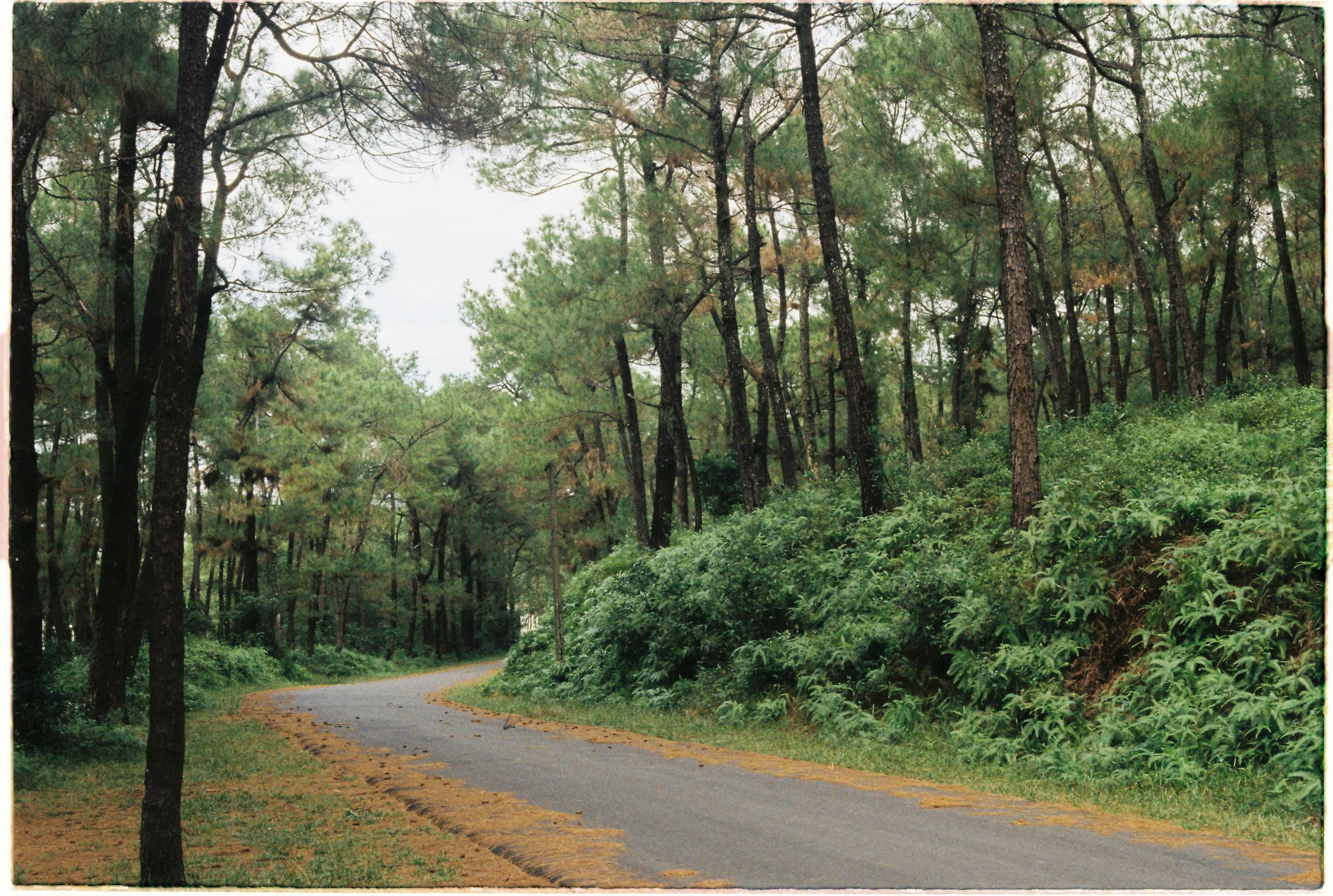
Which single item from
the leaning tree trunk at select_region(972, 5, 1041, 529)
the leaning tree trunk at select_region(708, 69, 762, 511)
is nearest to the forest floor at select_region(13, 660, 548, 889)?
the leaning tree trunk at select_region(972, 5, 1041, 529)

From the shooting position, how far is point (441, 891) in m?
4.77

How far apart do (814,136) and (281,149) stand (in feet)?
24.9

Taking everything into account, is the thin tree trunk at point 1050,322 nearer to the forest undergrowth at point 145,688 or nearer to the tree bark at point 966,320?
the tree bark at point 966,320

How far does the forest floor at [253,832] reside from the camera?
5.36 metres

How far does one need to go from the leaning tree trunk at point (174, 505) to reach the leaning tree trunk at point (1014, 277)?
8399 millimetres

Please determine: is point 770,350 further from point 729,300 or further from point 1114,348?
point 1114,348

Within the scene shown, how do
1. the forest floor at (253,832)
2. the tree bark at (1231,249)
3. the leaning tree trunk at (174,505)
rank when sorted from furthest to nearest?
the tree bark at (1231,249), the forest floor at (253,832), the leaning tree trunk at (174,505)

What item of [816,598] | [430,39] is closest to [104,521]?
[430,39]

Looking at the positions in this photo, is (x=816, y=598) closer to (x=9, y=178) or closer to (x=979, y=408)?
(x=9, y=178)

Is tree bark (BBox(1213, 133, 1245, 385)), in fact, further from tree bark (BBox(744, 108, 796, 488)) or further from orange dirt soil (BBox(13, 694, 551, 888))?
orange dirt soil (BBox(13, 694, 551, 888))

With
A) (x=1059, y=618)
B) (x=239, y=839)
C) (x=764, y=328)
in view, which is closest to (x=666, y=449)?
(x=764, y=328)

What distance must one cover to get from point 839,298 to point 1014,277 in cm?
363

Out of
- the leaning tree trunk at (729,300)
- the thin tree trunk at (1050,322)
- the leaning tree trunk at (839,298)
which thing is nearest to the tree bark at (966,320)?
the thin tree trunk at (1050,322)

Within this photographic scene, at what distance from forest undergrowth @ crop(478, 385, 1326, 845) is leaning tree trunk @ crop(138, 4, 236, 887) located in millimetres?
6056
